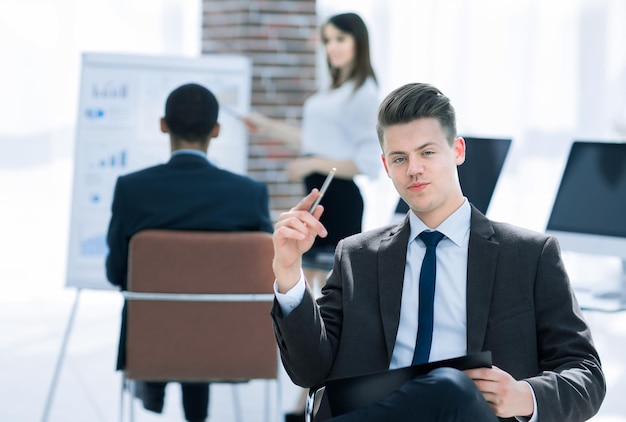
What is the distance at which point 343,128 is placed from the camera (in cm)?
386

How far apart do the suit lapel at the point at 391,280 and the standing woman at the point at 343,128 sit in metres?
1.79

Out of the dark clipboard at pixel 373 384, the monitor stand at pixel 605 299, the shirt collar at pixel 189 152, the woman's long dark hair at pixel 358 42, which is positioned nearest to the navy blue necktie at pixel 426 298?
the dark clipboard at pixel 373 384

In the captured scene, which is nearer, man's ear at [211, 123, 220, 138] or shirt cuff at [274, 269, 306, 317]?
shirt cuff at [274, 269, 306, 317]

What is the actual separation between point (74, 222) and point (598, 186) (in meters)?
2.06

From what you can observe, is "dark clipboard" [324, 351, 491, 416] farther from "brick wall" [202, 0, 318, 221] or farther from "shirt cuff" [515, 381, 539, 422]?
"brick wall" [202, 0, 318, 221]

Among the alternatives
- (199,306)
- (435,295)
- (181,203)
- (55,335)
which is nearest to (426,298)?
(435,295)

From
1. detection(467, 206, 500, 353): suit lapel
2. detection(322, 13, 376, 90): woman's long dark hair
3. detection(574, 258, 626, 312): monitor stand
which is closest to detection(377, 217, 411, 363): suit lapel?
detection(467, 206, 500, 353): suit lapel

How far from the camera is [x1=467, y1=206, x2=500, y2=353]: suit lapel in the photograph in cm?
178

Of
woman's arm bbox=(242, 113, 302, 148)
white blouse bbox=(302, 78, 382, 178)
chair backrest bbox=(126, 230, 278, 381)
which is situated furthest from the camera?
woman's arm bbox=(242, 113, 302, 148)

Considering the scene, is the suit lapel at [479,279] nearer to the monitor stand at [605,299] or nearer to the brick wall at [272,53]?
the monitor stand at [605,299]

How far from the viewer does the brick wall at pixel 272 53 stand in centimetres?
568

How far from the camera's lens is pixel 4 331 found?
5430 millimetres

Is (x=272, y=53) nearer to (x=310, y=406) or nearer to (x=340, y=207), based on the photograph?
(x=340, y=207)

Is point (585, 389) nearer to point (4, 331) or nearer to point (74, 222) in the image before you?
point (74, 222)
